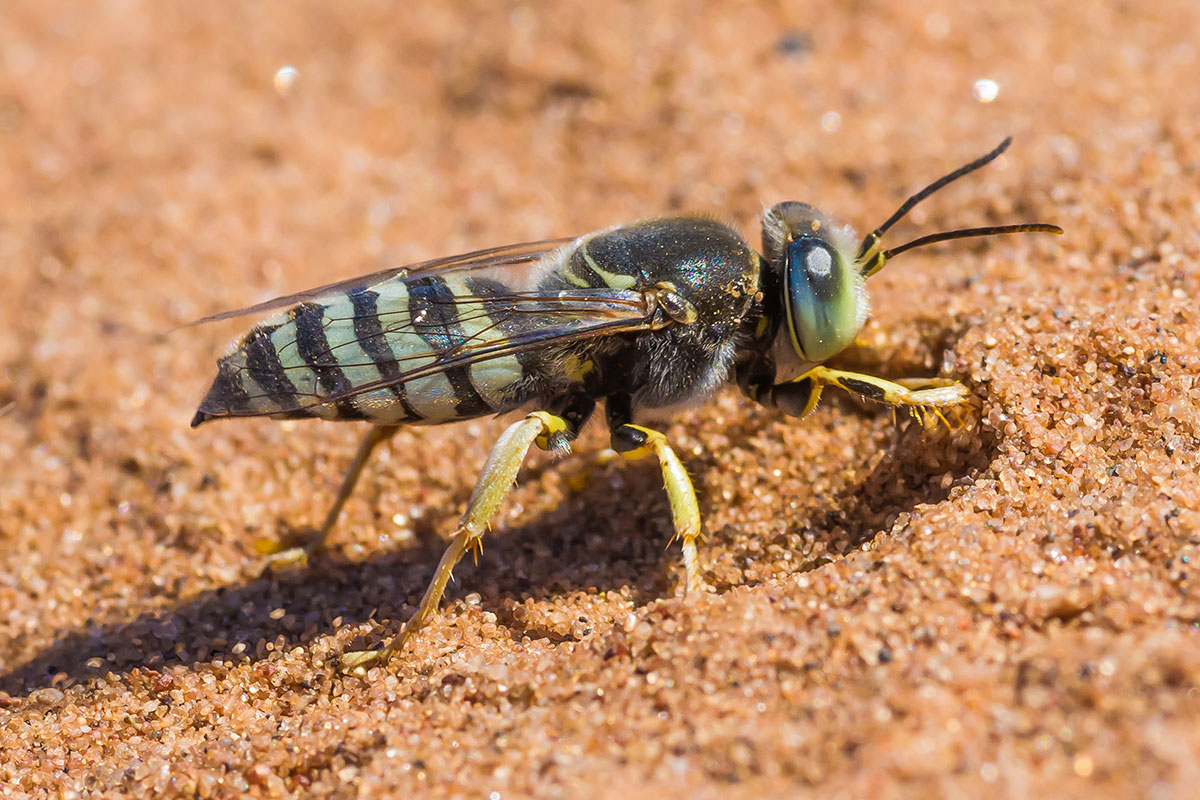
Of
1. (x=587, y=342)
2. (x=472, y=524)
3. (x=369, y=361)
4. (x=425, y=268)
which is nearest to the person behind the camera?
(x=472, y=524)

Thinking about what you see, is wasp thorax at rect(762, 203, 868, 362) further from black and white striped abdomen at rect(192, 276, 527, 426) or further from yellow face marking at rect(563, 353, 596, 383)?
black and white striped abdomen at rect(192, 276, 527, 426)

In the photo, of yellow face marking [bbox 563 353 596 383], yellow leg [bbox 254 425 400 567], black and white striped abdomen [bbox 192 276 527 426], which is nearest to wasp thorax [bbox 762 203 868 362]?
yellow face marking [bbox 563 353 596 383]

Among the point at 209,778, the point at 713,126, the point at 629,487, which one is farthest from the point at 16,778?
the point at 713,126

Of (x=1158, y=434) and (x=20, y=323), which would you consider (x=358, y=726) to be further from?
(x=20, y=323)

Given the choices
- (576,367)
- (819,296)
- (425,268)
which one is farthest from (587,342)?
(819,296)

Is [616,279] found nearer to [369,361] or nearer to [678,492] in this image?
[678,492]

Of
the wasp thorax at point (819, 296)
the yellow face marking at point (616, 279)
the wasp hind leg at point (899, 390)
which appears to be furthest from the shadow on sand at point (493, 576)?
the yellow face marking at point (616, 279)
